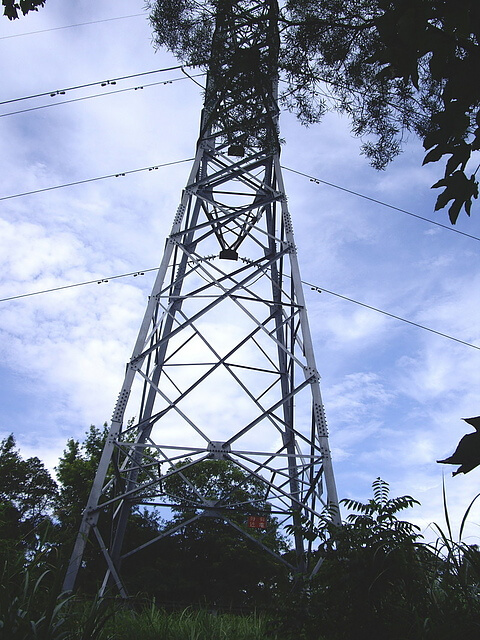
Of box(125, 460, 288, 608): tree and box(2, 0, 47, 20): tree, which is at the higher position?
box(2, 0, 47, 20): tree

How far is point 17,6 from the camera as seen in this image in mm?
3828

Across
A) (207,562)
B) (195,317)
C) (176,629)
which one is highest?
(195,317)

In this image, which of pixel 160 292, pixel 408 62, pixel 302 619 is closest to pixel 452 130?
pixel 408 62

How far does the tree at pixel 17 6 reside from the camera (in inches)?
147

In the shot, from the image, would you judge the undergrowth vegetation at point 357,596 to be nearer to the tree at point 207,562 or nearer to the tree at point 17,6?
the tree at point 17,6

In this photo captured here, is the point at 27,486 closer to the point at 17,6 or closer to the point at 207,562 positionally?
the point at 207,562

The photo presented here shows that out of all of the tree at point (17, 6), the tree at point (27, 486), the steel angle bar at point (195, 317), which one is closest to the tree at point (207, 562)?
the tree at point (27, 486)

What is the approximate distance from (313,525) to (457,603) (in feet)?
3.86

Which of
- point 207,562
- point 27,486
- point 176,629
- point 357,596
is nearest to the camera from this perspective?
point 357,596

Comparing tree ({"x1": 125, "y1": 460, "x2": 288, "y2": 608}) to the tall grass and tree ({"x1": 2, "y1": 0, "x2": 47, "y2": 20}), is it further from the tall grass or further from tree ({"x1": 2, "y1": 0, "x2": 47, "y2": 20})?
tree ({"x1": 2, "y1": 0, "x2": 47, "y2": 20})

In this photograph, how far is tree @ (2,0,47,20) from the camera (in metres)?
3.73

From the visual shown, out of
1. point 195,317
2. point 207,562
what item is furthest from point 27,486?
point 195,317

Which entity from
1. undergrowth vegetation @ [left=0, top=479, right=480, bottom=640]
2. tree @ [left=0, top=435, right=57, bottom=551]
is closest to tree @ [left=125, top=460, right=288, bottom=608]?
tree @ [left=0, top=435, right=57, bottom=551]

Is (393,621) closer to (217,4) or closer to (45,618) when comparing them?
(45,618)
